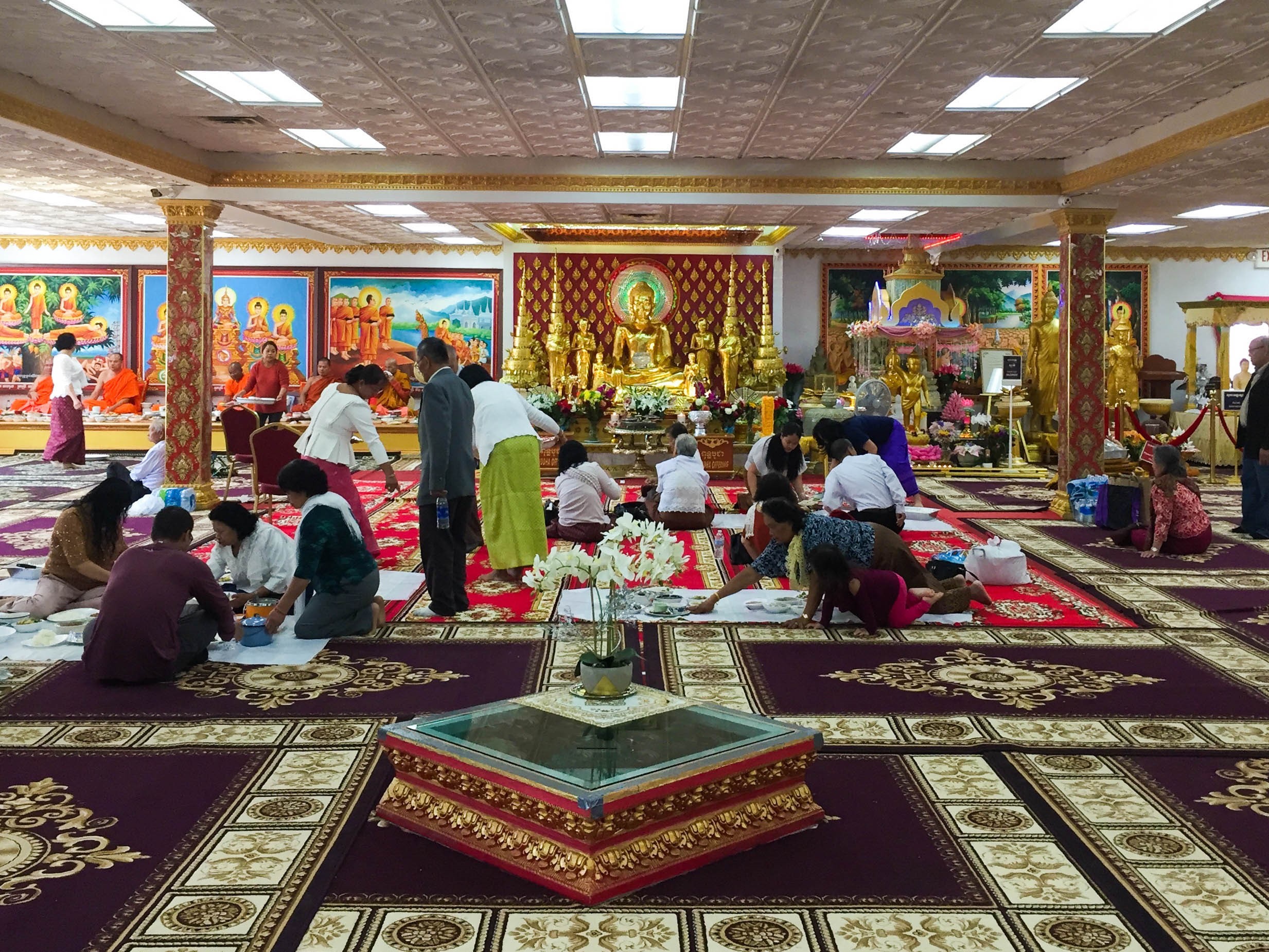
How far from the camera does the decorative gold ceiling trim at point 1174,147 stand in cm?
805

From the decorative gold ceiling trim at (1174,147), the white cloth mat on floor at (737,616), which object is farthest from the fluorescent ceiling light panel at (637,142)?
the white cloth mat on floor at (737,616)

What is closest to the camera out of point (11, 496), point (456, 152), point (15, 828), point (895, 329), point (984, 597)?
point (15, 828)

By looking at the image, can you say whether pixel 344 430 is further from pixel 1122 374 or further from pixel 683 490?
pixel 1122 374

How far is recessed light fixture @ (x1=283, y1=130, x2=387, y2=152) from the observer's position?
10055mm

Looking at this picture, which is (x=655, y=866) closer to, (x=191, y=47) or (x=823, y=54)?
(x=823, y=54)

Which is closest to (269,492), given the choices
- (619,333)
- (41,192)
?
(41,192)

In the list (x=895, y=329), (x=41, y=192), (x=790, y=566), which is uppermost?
(x=41, y=192)

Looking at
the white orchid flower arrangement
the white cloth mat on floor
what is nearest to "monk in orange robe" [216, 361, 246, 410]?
the white cloth mat on floor

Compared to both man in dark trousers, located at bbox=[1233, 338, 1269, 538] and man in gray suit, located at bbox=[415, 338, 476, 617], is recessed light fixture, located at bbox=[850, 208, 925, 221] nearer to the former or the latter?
man in dark trousers, located at bbox=[1233, 338, 1269, 538]

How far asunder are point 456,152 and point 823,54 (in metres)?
4.67

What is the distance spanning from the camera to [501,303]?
19234mm

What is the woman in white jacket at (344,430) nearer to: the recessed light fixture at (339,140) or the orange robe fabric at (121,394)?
the recessed light fixture at (339,140)

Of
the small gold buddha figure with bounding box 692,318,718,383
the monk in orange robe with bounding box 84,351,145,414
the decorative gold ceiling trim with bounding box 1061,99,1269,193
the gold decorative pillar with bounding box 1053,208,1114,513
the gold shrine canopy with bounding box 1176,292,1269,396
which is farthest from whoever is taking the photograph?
the small gold buddha figure with bounding box 692,318,718,383

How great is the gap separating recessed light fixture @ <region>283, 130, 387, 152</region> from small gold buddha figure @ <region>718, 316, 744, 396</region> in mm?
7933
